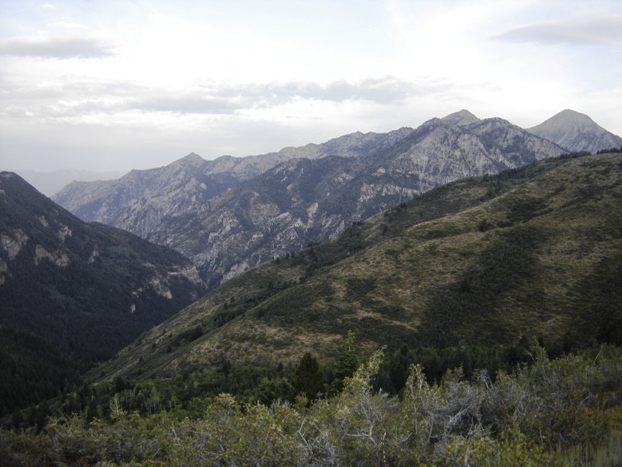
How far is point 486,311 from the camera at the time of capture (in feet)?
241

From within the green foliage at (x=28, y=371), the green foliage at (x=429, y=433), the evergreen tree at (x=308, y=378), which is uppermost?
the green foliage at (x=429, y=433)

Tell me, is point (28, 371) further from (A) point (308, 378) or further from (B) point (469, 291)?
(B) point (469, 291)

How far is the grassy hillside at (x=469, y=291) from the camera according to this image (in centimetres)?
6800

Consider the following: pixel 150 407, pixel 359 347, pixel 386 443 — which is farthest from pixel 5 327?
pixel 386 443

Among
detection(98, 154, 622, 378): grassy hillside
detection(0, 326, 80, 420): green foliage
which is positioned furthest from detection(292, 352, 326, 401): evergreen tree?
detection(0, 326, 80, 420): green foliage

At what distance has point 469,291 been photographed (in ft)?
259

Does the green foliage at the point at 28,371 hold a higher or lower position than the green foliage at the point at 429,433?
lower

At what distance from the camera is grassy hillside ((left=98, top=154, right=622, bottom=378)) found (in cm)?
6800

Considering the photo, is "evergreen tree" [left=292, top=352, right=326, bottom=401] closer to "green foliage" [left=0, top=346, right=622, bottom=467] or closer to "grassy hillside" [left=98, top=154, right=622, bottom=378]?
"green foliage" [left=0, top=346, right=622, bottom=467]

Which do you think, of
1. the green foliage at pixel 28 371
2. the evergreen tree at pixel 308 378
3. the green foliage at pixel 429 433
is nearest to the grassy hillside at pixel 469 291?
the evergreen tree at pixel 308 378

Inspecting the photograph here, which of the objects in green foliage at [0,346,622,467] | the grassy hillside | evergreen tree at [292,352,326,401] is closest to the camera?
green foliage at [0,346,622,467]

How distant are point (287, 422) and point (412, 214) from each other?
17452 cm

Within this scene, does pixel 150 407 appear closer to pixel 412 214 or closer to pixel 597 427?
pixel 597 427

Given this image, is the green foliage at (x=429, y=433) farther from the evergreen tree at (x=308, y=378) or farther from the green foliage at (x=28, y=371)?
the green foliage at (x=28, y=371)
